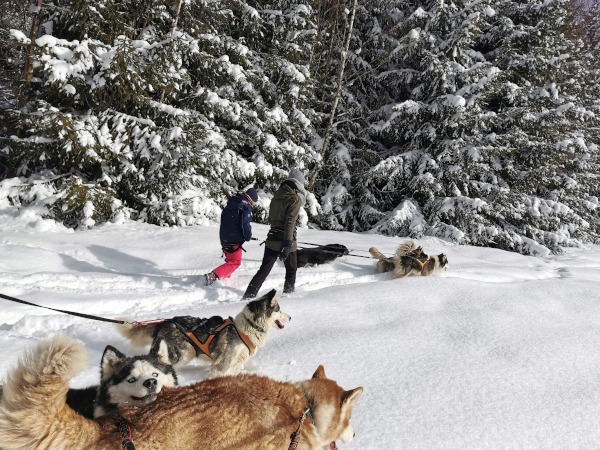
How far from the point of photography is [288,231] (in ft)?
19.2

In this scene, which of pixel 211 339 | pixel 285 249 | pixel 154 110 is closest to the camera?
pixel 211 339

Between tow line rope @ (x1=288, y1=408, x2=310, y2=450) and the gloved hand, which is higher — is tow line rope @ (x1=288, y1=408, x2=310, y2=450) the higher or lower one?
the lower one

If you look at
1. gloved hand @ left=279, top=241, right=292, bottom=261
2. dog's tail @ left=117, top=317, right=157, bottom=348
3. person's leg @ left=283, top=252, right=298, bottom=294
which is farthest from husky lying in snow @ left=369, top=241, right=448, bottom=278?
dog's tail @ left=117, top=317, right=157, bottom=348

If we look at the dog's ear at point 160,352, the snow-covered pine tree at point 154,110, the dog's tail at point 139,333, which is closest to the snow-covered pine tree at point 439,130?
the snow-covered pine tree at point 154,110

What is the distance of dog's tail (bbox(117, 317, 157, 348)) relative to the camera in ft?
11.6

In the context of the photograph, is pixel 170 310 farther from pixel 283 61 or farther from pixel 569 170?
pixel 569 170

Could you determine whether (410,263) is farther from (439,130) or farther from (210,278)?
(439,130)

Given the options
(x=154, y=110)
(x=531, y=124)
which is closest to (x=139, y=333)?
(x=154, y=110)

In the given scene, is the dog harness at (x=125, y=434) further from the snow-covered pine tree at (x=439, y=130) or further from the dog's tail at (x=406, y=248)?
the snow-covered pine tree at (x=439, y=130)

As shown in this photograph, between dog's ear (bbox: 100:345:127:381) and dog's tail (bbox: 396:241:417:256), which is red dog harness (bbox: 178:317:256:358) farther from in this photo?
dog's tail (bbox: 396:241:417:256)

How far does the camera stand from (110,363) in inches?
95.6

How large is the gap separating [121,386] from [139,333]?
1466 millimetres

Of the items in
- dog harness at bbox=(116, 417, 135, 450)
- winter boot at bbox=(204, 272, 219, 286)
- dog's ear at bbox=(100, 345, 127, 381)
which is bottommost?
winter boot at bbox=(204, 272, 219, 286)

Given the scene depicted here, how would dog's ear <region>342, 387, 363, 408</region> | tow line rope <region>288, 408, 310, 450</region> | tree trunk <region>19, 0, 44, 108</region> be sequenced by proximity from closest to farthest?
Answer: 1. tow line rope <region>288, 408, 310, 450</region>
2. dog's ear <region>342, 387, 363, 408</region>
3. tree trunk <region>19, 0, 44, 108</region>
